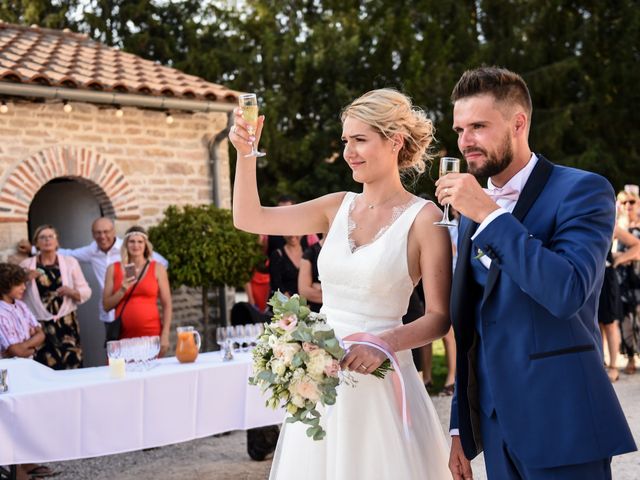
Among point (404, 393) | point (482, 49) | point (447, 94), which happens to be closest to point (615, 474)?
point (404, 393)

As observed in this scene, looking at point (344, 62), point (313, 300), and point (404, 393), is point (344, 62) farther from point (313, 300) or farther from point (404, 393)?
point (404, 393)

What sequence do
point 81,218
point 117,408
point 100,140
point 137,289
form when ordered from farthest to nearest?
point 81,218, point 100,140, point 137,289, point 117,408

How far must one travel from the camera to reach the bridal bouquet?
225 centimetres

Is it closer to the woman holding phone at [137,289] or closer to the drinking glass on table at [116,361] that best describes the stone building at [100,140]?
the woman holding phone at [137,289]

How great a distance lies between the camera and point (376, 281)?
8.77ft

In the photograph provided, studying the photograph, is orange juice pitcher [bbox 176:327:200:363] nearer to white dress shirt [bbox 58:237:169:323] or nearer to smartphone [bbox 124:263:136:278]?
smartphone [bbox 124:263:136:278]

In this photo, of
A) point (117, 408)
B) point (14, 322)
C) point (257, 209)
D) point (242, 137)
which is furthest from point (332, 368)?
point (14, 322)

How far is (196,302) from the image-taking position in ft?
30.5

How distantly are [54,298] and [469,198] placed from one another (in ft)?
18.2

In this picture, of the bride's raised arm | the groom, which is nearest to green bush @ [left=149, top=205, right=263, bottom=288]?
the bride's raised arm

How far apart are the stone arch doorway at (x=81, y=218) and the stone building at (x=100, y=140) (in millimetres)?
16

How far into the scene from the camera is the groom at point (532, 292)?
190cm

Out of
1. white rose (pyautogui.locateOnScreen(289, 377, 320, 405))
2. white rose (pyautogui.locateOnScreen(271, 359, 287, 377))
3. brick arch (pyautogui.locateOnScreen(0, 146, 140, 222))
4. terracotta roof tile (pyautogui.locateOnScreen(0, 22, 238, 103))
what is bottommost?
white rose (pyautogui.locateOnScreen(289, 377, 320, 405))

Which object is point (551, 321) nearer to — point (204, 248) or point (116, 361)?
point (116, 361)
